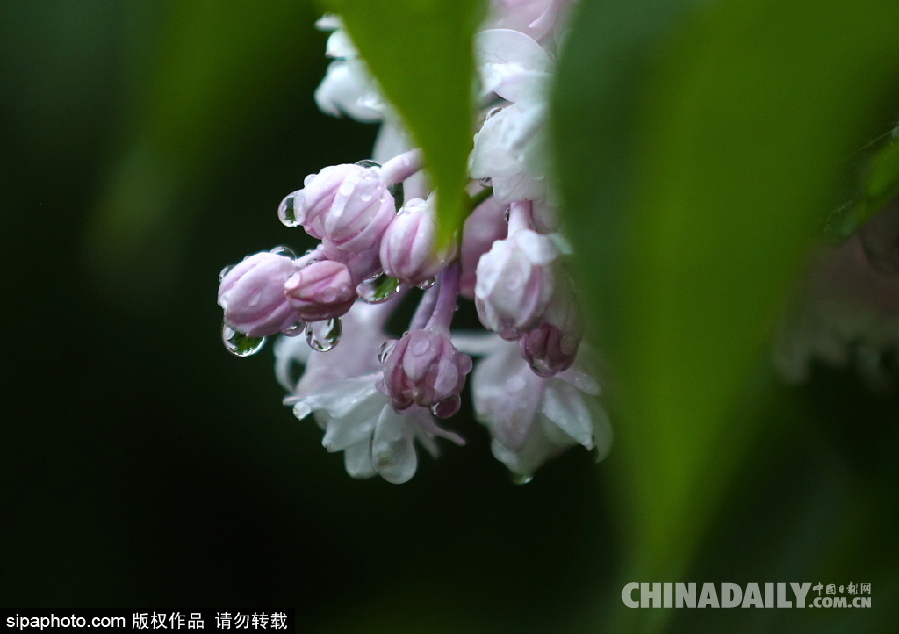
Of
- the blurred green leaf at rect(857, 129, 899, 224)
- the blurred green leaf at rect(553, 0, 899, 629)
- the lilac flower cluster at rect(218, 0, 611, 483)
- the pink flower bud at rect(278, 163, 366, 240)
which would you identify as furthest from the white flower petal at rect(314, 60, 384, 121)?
the blurred green leaf at rect(553, 0, 899, 629)

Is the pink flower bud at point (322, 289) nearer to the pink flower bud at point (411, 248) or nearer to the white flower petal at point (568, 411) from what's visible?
the pink flower bud at point (411, 248)

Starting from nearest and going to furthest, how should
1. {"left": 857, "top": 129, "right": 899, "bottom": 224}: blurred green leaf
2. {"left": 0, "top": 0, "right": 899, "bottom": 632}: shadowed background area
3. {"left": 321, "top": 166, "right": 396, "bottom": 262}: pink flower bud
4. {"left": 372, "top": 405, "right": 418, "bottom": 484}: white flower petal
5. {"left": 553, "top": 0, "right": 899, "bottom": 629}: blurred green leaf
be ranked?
{"left": 553, "top": 0, "right": 899, "bottom": 629}: blurred green leaf < {"left": 857, "top": 129, "right": 899, "bottom": 224}: blurred green leaf < {"left": 321, "top": 166, "right": 396, "bottom": 262}: pink flower bud < {"left": 372, "top": 405, "right": 418, "bottom": 484}: white flower petal < {"left": 0, "top": 0, "right": 899, "bottom": 632}: shadowed background area

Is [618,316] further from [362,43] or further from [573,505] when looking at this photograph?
[573,505]

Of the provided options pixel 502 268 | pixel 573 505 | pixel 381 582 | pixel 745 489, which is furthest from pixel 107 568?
pixel 502 268

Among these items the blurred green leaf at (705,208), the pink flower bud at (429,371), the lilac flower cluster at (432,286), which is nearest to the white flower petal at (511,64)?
the lilac flower cluster at (432,286)

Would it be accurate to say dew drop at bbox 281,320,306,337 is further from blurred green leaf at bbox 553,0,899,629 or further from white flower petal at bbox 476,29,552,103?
blurred green leaf at bbox 553,0,899,629

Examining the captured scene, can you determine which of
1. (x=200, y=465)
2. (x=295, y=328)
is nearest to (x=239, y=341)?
(x=295, y=328)

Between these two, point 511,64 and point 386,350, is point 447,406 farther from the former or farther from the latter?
point 511,64
